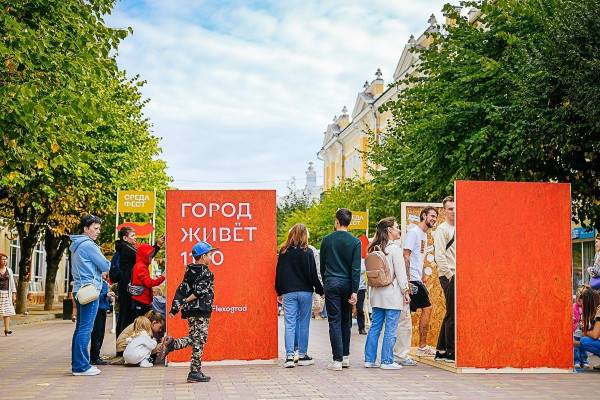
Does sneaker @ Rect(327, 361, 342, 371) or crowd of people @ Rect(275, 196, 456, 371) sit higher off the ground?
crowd of people @ Rect(275, 196, 456, 371)

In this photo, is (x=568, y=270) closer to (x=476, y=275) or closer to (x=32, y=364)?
(x=476, y=275)

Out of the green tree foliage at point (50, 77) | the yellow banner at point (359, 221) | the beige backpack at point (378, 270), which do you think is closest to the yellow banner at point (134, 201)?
the green tree foliage at point (50, 77)

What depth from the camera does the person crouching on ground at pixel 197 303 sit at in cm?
1133

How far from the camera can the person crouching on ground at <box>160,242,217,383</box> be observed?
11.3 m

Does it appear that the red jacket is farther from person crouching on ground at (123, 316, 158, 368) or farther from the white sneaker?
the white sneaker

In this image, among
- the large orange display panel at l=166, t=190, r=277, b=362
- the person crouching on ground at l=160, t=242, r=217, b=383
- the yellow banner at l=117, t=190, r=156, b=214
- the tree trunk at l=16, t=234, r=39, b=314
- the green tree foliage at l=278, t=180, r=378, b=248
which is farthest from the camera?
the green tree foliage at l=278, t=180, r=378, b=248

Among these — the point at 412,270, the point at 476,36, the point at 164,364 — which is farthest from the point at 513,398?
the point at 476,36

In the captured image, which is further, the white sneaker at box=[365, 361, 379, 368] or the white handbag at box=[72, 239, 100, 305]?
the white sneaker at box=[365, 361, 379, 368]

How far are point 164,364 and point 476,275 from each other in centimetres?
465

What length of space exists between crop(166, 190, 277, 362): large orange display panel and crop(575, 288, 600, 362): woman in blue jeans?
168 inches

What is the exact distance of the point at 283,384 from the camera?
36.4 feet

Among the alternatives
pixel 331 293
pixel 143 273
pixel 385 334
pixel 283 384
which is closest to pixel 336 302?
pixel 331 293

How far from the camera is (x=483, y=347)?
1230 centimetres

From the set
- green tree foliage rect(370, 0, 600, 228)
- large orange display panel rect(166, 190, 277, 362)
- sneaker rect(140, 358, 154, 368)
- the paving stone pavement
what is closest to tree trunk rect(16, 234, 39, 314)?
green tree foliage rect(370, 0, 600, 228)
